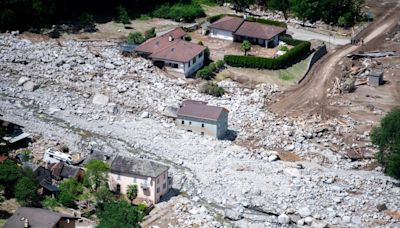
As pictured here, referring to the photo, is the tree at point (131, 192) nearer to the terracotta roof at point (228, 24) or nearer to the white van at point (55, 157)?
the white van at point (55, 157)

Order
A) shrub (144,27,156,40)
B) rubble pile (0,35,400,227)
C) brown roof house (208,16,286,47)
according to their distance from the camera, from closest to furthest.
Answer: rubble pile (0,35,400,227) → shrub (144,27,156,40) → brown roof house (208,16,286,47)

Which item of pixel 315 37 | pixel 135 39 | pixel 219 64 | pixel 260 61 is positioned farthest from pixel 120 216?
pixel 315 37

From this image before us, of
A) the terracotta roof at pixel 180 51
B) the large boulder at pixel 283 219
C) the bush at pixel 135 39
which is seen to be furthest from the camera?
the bush at pixel 135 39

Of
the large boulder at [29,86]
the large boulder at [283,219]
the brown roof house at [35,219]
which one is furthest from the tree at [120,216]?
the large boulder at [29,86]

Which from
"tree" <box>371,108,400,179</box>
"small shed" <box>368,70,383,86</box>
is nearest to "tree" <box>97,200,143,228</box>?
"tree" <box>371,108,400,179</box>

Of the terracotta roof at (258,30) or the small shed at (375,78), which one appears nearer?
the small shed at (375,78)

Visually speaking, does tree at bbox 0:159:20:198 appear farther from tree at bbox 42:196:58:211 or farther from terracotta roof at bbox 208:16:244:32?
terracotta roof at bbox 208:16:244:32
